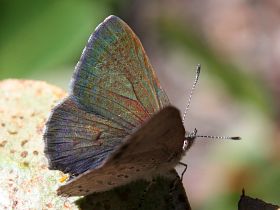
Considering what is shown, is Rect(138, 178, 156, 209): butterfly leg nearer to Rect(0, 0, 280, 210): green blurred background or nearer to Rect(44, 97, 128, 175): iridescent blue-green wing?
Rect(44, 97, 128, 175): iridescent blue-green wing

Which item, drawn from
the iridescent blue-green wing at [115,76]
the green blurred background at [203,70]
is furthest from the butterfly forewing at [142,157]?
the green blurred background at [203,70]

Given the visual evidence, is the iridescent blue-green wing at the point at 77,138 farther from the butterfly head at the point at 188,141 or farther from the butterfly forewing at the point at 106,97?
the butterfly head at the point at 188,141

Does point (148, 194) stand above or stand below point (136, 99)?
below

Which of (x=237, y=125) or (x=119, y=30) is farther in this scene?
(x=237, y=125)

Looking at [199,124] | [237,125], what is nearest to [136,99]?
[237,125]

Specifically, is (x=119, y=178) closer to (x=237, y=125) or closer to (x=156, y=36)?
(x=237, y=125)

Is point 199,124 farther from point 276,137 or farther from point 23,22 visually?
point 23,22

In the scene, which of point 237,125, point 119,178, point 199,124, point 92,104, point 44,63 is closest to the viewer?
point 119,178

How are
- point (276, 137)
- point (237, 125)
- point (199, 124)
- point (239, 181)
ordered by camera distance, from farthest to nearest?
point (199, 124) < point (237, 125) < point (276, 137) < point (239, 181)

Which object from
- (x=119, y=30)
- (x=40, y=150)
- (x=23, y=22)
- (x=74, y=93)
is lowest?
(x=40, y=150)
